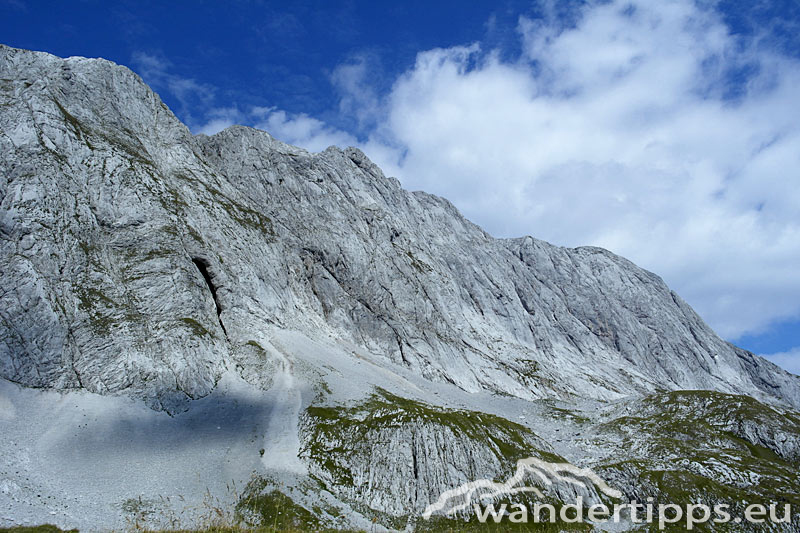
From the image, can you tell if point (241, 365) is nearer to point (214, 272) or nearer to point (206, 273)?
point (214, 272)

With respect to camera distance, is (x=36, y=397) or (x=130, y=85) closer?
(x=36, y=397)

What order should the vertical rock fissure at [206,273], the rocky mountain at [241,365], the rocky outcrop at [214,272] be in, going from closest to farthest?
the rocky mountain at [241,365], the rocky outcrop at [214,272], the vertical rock fissure at [206,273]

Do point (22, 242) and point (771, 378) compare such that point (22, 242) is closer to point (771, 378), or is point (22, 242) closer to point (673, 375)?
point (673, 375)

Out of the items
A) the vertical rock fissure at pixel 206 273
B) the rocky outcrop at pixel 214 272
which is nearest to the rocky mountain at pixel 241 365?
the vertical rock fissure at pixel 206 273

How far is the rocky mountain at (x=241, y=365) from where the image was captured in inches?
2187

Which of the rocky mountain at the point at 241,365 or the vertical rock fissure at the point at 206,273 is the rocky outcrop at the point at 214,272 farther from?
the rocky mountain at the point at 241,365

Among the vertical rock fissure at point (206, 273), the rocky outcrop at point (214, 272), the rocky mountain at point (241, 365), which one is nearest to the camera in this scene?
the rocky mountain at point (241, 365)

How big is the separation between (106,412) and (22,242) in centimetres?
3125

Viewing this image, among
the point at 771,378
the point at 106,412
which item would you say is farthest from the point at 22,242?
the point at 771,378

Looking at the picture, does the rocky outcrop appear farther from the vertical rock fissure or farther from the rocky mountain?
the rocky mountain

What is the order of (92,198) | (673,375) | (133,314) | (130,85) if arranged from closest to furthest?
(133,314)
(92,198)
(130,85)
(673,375)

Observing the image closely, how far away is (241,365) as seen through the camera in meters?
83.9

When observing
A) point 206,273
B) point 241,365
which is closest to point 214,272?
point 206,273

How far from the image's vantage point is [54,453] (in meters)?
52.4
